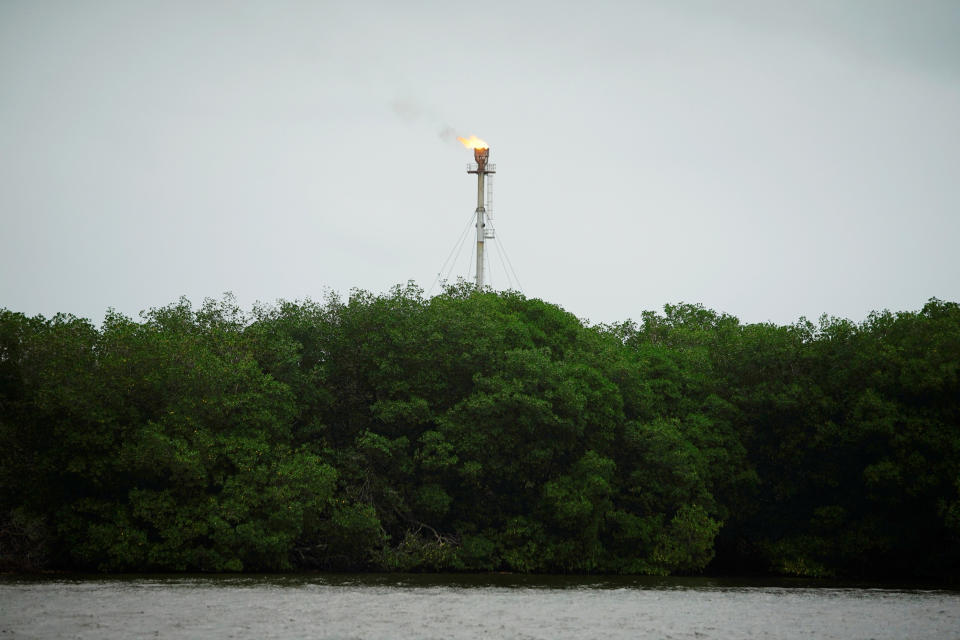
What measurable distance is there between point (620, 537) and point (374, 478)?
587 inches

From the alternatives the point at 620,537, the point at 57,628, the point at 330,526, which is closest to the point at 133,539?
the point at 330,526

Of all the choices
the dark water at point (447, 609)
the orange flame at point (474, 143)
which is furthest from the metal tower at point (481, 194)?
the dark water at point (447, 609)

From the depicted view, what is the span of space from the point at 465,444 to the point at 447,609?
854 inches

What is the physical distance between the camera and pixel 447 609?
1325 inches

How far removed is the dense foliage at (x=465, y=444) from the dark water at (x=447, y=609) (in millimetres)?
5969

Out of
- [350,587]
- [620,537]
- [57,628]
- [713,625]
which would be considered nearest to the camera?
[57,628]

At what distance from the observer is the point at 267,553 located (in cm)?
4925

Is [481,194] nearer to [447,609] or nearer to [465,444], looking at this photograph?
[465,444]

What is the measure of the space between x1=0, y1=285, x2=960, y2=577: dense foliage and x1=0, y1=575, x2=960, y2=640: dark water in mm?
5969

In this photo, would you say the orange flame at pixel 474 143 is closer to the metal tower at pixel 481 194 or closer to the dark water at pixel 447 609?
the metal tower at pixel 481 194

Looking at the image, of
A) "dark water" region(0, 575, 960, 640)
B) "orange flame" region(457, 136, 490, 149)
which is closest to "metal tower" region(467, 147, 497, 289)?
"orange flame" region(457, 136, 490, 149)

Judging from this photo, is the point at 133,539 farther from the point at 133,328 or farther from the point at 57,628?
the point at 57,628

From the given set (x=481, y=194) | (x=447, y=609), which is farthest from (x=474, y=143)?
(x=447, y=609)

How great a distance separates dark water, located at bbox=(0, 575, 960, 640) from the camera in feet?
89.8
